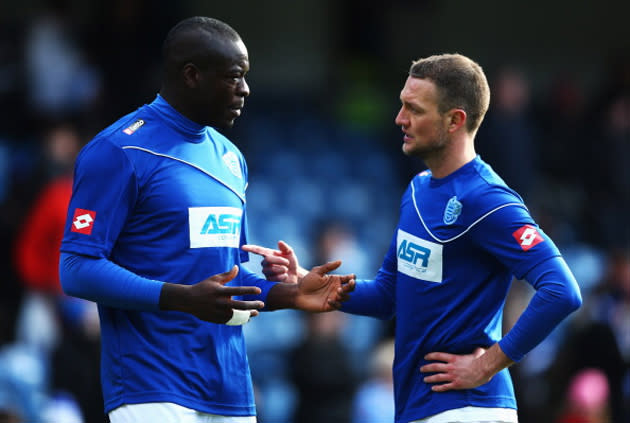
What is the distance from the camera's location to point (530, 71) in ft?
46.0

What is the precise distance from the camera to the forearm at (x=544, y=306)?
366 cm

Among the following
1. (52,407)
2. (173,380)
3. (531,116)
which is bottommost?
(52,407)

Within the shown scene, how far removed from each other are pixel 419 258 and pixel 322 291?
441 mm

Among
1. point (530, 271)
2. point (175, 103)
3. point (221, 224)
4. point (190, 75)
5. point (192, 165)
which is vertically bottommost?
point (530, 271)

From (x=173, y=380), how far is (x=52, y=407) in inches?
113

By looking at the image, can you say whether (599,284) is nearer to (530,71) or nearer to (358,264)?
(358,264)

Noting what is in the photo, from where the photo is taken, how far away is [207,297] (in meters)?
3.55

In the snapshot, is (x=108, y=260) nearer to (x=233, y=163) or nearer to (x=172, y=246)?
(x=172, y=246)

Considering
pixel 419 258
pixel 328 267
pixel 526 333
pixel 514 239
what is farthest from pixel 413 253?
pixel 526 333

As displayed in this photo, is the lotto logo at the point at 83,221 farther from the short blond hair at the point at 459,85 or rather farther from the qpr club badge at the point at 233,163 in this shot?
the short blond hair at the point at 459,85

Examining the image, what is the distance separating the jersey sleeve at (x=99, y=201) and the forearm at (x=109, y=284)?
4 cm

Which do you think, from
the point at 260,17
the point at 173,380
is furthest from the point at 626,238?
the point at 173,380

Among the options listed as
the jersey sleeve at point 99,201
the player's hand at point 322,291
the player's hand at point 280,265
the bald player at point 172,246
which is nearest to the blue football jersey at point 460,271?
the player's hand at point 322,291

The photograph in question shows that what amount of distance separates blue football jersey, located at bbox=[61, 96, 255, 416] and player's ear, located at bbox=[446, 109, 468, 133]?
0.87m
